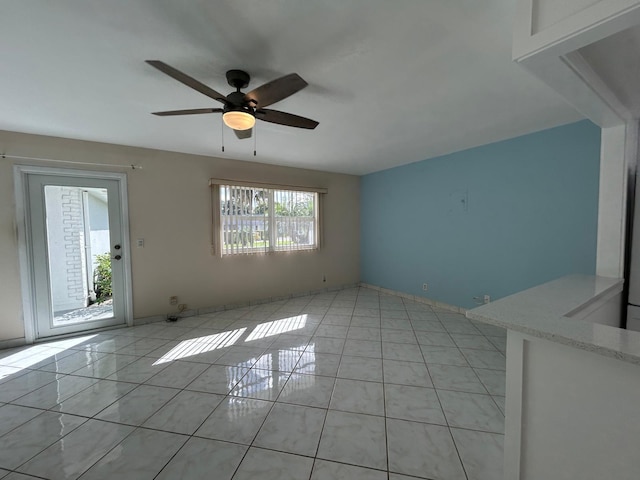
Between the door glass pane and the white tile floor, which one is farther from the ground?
the door glass pane

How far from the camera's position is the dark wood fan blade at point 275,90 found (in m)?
1.50

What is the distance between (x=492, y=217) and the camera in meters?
3.31

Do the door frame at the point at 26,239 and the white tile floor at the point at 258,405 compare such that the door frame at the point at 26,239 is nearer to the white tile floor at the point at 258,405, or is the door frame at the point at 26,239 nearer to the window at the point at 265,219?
the white tile floor at the point at 258,405

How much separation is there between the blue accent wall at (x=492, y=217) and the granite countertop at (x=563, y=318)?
1.35m

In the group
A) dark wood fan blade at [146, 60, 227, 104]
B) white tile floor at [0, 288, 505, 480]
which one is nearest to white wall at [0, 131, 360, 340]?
white tile floor at [0, 288, 505, 480]

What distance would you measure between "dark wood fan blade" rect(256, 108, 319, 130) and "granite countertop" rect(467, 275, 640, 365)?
5.75 feet

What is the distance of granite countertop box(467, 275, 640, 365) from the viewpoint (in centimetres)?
83

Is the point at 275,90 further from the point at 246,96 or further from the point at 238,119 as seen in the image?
the point at 238,119

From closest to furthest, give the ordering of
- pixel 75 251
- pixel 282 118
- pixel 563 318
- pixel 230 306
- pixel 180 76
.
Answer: pixel 563 318 < pixel 180 76 < pixel 282 118 < pixel 75 251 < pixel 230 306

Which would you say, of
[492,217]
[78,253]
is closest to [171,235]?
[78,253]

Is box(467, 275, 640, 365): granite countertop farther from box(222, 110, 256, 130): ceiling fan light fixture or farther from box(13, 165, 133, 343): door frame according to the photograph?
box(13, 165, 133, 343): door frame

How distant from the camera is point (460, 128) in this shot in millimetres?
2805

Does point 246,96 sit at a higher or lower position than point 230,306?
higher

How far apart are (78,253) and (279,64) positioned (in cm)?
338
